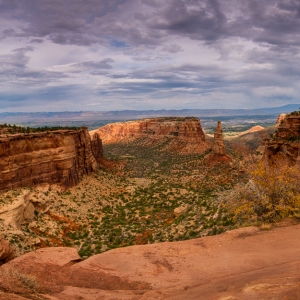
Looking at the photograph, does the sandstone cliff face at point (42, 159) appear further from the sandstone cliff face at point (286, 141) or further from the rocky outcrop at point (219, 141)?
the rocky outcrop at point (219, 141)

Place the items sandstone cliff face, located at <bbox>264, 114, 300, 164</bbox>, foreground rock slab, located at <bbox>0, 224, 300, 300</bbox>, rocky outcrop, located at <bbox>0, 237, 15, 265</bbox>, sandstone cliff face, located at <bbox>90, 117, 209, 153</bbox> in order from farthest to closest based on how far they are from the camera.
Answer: sandstone cliff face, located at <bbox>90, 117, 209, 153</bbox>
sandstone cliff face, located at <bbox>264, 114, 300, 164</bbox>
rocky outcrop, located at <bbox>0, 237, 15, 265</bbox>
foreground rock slab, located at <bbox>0, 224, 300, 300</bbox>

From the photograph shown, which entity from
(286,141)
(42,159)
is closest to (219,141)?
(286,141)

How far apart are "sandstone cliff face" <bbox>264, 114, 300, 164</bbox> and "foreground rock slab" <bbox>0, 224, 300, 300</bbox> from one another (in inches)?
683

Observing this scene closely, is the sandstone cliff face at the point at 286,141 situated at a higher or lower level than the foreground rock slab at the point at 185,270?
higher

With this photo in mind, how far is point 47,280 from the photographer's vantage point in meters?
11.1

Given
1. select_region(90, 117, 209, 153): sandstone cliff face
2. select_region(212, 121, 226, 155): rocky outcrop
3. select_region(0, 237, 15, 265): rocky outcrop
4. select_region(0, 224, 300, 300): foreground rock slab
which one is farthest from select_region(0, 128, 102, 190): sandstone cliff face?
select_region(90, 117, 209, 153): sandstone cliff face

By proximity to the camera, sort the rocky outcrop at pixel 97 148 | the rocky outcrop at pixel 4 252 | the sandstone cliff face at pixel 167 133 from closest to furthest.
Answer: the rocky outcrop at pixel 4 252, the rocky outcrop at pixel 97 148, the sandstone cliff face at pixel 167 133

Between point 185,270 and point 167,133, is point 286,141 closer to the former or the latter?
point 185,270

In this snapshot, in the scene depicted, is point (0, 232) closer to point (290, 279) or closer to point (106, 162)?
point (290, 279)

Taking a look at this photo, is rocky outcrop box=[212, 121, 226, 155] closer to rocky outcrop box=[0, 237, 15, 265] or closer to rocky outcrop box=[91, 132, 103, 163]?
rocky outcrop box=[91, 132, 103, 163]

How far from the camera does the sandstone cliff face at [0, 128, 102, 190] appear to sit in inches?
1226

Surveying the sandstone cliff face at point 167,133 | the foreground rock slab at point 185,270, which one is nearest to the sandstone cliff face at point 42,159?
the foreground rock slab at point 185,270

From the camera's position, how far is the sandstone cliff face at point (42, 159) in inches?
1226

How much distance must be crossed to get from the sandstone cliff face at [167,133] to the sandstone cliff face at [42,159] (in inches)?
1369
